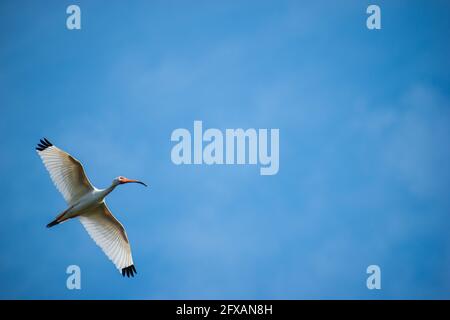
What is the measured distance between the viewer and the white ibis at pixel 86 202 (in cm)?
1566

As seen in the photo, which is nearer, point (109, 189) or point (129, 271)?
point (109, 189)

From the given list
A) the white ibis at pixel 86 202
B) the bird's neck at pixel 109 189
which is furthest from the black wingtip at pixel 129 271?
the bird's neck at pixel 109 189

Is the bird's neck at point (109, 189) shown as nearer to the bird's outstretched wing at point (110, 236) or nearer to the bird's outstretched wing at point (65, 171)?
the bird's outstretched wing at point (65, 171)

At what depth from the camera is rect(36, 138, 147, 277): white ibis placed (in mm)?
15656

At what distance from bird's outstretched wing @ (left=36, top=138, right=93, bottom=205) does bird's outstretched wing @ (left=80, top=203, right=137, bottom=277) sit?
0.71 meters

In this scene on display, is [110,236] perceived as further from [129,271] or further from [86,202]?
[86,202]

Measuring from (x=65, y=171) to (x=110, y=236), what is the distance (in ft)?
6.57

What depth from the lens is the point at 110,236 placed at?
16.7m

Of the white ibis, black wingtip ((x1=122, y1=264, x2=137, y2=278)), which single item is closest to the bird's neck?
the white ibis

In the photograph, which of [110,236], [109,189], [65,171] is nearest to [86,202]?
[109,189]
